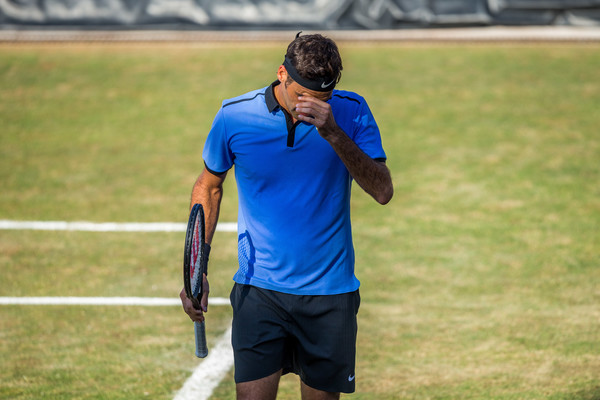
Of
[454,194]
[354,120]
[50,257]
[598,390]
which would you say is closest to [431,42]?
[454,194]

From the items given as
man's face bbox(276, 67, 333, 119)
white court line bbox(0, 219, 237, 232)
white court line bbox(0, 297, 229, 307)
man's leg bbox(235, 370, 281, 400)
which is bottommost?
white court line bbox(0, 297, 229, 307)

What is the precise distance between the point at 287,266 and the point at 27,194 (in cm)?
754

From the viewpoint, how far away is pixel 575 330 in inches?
277

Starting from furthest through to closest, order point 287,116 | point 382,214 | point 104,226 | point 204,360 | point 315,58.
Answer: point 382,214
point 104,226
point 204,360
point 287,116
point 315,58

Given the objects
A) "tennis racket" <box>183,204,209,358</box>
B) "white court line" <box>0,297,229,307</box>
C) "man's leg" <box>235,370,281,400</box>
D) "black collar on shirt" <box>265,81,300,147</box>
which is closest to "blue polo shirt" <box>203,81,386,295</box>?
"black collar on shirt" <box>265,81,300,147</box>

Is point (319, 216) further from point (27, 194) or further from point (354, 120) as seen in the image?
point (27, 194)

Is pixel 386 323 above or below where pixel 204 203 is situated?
below

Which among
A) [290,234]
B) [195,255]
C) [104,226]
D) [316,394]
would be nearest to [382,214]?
[104,226]

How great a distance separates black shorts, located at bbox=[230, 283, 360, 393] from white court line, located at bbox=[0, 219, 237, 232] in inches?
208

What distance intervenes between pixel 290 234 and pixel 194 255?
506 mm

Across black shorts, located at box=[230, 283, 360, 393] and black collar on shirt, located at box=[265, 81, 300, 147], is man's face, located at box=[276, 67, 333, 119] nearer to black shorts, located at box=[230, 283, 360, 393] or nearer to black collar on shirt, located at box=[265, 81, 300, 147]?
black collar on shirt, located at box=[265, 81, 300, 147]

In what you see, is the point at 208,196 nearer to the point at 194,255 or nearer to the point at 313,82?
the point at 194,255

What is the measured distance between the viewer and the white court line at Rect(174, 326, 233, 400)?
6016 mm

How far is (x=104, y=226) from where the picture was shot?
9938 millimetres
